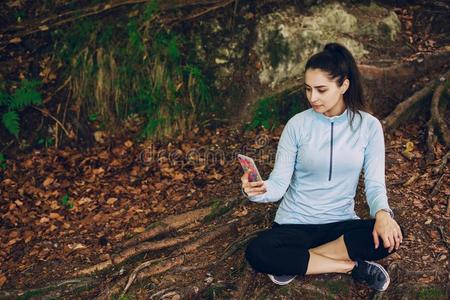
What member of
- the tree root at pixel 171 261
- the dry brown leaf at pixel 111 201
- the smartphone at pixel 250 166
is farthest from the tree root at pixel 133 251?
the smartphone at pixel 250 166

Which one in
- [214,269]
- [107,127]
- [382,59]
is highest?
[382,59]

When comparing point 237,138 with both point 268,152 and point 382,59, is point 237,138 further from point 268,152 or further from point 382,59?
point 382,59

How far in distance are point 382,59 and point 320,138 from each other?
3.17m

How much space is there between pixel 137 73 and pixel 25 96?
4.85ft

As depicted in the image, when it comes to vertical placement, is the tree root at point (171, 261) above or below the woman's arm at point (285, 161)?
below

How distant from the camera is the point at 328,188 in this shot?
14.5 feet

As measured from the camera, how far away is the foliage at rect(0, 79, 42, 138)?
6895 mm

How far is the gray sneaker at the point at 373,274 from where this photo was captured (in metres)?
4.36

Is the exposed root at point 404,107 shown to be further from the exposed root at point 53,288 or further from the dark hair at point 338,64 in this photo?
the exposed root at point 53,288

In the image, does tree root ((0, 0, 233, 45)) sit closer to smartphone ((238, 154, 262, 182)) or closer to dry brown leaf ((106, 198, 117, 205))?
dry brown leaf ((106, 198, 117, 205))

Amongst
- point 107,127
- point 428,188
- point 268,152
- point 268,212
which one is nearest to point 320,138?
point 268,212

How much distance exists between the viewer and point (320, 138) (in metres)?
4.36

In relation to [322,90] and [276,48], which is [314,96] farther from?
[276,48]

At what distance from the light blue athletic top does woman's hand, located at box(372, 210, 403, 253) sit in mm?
150
